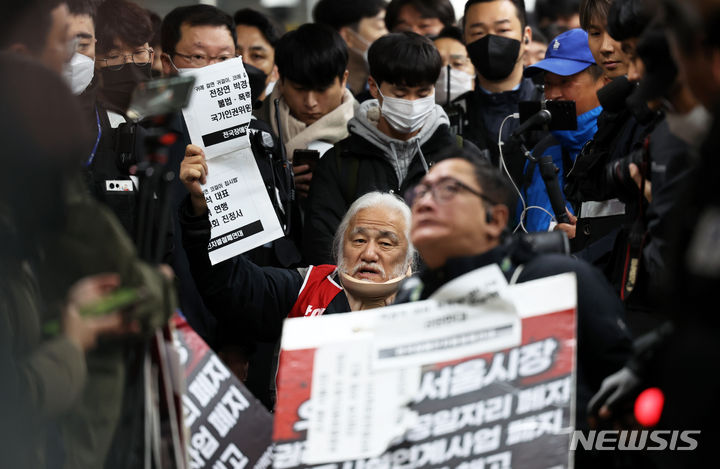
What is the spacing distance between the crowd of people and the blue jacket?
1cm

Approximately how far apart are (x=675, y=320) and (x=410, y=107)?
8.11 feet

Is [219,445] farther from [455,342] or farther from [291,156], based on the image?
[291,156]

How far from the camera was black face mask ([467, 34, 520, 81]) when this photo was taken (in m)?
5.15

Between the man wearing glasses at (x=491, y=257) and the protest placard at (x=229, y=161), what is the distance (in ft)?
3.72

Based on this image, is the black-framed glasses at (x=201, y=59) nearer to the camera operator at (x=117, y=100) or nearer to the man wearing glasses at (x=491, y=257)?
the camera operator at (x=117, y=100)

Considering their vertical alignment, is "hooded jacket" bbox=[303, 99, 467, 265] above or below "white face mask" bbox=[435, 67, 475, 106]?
above

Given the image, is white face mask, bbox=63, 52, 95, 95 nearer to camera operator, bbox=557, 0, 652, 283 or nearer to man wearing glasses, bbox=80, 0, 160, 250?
man wearing glasses, bbox=80, 0, 160, 250

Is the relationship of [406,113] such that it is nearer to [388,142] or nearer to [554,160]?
[388,142]

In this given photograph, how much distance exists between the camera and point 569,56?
463cm

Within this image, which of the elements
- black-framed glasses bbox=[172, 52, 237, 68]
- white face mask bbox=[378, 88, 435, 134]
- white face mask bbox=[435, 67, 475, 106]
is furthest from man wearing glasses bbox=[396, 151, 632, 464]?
white face mask bbox=[435, 67, 475, 106]

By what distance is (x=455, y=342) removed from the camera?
262 cm

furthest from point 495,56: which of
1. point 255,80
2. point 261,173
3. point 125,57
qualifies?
point 125,57

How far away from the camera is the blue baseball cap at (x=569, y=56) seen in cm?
456

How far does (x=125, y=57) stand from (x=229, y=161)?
64 cm
